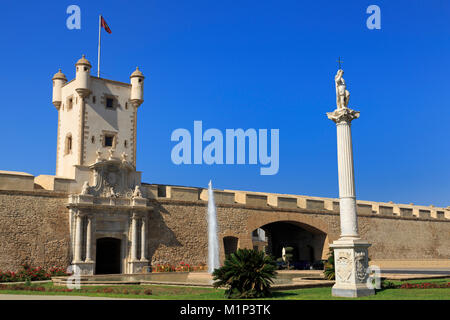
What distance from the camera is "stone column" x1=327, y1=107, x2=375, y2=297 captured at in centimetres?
1503

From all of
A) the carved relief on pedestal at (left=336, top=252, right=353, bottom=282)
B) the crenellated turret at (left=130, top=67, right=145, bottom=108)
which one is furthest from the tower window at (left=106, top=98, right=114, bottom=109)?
the carved relief on pedestal at (left=336, top=252, right=353, bottom=282)

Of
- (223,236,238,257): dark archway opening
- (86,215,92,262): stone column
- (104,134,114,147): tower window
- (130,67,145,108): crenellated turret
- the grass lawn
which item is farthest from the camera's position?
(223,236,238,257): dark archway opening

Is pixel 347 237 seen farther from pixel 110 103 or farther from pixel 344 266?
pixel 110 103

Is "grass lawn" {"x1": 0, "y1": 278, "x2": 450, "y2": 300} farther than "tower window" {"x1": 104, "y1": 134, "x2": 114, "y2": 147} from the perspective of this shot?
No

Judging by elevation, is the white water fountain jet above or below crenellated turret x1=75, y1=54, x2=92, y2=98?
below

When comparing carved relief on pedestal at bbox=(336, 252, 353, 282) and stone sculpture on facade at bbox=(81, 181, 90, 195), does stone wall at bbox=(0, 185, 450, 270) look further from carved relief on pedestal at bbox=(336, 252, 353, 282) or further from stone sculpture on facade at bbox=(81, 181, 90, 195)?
carved relief on pedestal at bbox=(336, 252, 353, 282)

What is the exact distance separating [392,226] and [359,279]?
31.8m

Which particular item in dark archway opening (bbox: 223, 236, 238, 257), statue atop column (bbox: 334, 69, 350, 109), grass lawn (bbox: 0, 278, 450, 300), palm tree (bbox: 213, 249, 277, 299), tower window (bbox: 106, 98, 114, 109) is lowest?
grass lawn (bbox: 0, 278, 450, 300)

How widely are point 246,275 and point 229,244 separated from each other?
20946 millimetres

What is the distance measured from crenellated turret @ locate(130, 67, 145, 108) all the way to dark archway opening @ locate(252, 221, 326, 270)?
52.1ft

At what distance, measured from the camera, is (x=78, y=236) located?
28.0 m

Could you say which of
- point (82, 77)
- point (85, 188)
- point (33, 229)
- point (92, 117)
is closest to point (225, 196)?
point (85, 188)
